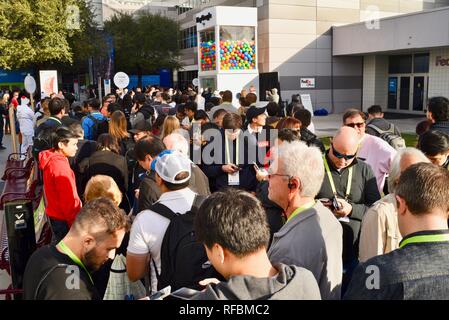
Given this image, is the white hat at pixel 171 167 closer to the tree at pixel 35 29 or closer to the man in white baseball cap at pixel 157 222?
the man in white baseball cap at pixel 157 222

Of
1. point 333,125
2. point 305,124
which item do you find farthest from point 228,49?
point 305,124

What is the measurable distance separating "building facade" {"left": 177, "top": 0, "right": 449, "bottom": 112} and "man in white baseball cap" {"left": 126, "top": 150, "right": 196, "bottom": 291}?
22762 millimetres

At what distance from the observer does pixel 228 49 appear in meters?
19.1

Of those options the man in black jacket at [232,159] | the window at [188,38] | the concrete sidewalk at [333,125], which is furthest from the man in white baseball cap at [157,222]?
the window at [188,38]

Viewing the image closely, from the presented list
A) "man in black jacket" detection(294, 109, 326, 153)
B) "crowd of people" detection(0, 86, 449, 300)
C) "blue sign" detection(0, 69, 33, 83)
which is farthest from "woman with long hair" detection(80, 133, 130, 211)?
"blue sign" detection(0, 69, 33, 83)

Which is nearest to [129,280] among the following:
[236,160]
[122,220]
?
[122,220]

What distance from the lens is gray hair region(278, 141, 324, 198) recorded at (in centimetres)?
234

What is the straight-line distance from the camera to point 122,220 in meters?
2.40

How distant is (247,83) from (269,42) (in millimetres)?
6311

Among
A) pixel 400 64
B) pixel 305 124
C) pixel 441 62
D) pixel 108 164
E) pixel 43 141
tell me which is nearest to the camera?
pixel 108 164

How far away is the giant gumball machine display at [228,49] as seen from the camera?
18.7 meters

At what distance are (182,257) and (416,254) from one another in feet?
4.03

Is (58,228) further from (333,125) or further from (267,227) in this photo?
(333,125)

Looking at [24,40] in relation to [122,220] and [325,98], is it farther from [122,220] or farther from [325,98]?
[122,220]
